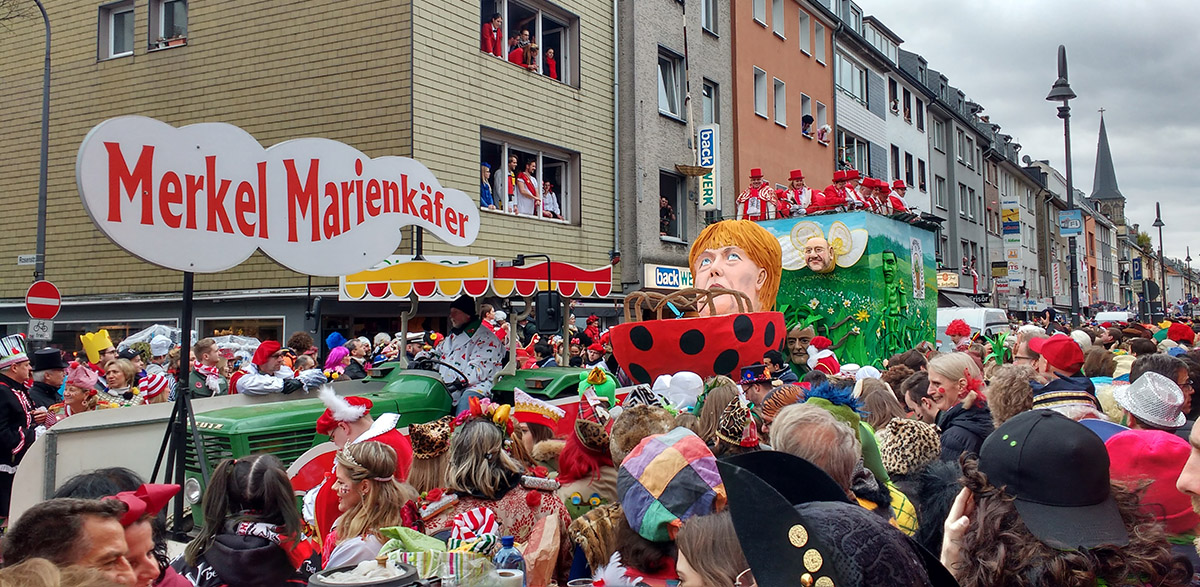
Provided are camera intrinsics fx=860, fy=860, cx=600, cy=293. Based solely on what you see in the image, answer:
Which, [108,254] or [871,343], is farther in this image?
[108,254]

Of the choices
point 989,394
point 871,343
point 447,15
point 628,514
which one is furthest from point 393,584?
point 447,15

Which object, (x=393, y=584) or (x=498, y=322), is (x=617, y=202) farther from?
(x=393, y=584)

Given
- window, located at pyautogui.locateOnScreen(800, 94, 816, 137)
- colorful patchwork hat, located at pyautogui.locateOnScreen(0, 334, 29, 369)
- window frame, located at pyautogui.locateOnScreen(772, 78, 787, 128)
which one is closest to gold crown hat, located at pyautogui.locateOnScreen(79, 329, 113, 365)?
colorful patchwork hat, located at pyautogui.locateOnScreen(0, 334, 29, 369)

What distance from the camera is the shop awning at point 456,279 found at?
6844 mm

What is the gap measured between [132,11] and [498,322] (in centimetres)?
1148

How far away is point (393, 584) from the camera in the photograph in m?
2.47

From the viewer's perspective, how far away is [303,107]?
1388cm

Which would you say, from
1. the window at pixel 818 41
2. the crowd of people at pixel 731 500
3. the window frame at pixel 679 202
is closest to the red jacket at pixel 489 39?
the window frame at pixel 679 202

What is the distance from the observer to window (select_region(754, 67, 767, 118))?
22062mm

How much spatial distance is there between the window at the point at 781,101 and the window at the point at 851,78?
4.44 meters

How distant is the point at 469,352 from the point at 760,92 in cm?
1673

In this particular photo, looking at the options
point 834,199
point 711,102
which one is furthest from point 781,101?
point 834,199

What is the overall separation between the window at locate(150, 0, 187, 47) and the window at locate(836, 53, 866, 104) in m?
18.7

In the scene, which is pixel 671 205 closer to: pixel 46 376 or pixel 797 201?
pixel 797 201
